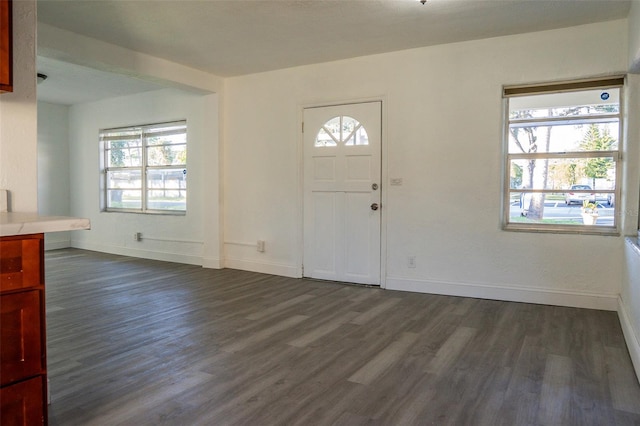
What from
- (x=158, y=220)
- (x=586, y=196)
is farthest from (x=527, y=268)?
(x=158, y=220)

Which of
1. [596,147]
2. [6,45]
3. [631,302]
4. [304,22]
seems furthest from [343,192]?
[6,45]

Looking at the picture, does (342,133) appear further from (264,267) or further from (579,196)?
(579,196)

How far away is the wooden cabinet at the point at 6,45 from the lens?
5.35ft

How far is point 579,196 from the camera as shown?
13.3ft

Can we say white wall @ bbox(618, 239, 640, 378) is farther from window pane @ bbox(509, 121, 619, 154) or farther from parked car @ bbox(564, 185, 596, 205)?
window pane @ bbox(509, 121, 619, 154)

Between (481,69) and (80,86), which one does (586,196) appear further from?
(80,86)

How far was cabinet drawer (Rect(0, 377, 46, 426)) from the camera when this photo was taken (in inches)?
59.1

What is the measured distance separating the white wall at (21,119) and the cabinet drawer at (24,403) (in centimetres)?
90

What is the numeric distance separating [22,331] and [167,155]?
5604 millimetres

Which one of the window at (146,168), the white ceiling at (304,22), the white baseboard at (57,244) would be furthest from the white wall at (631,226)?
the white baseboard at (57,244)

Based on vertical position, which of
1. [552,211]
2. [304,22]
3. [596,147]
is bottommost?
[552,211]

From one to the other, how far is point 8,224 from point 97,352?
1826mm

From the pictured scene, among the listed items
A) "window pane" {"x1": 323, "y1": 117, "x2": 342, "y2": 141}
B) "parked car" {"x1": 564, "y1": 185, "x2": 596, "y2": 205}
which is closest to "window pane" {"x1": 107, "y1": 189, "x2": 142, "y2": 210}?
"window pane" {"x1": 323, "y1": 117, "x2": 342, "y2": 141}

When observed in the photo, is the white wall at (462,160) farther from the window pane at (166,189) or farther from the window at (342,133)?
the window pane at (166,189)
